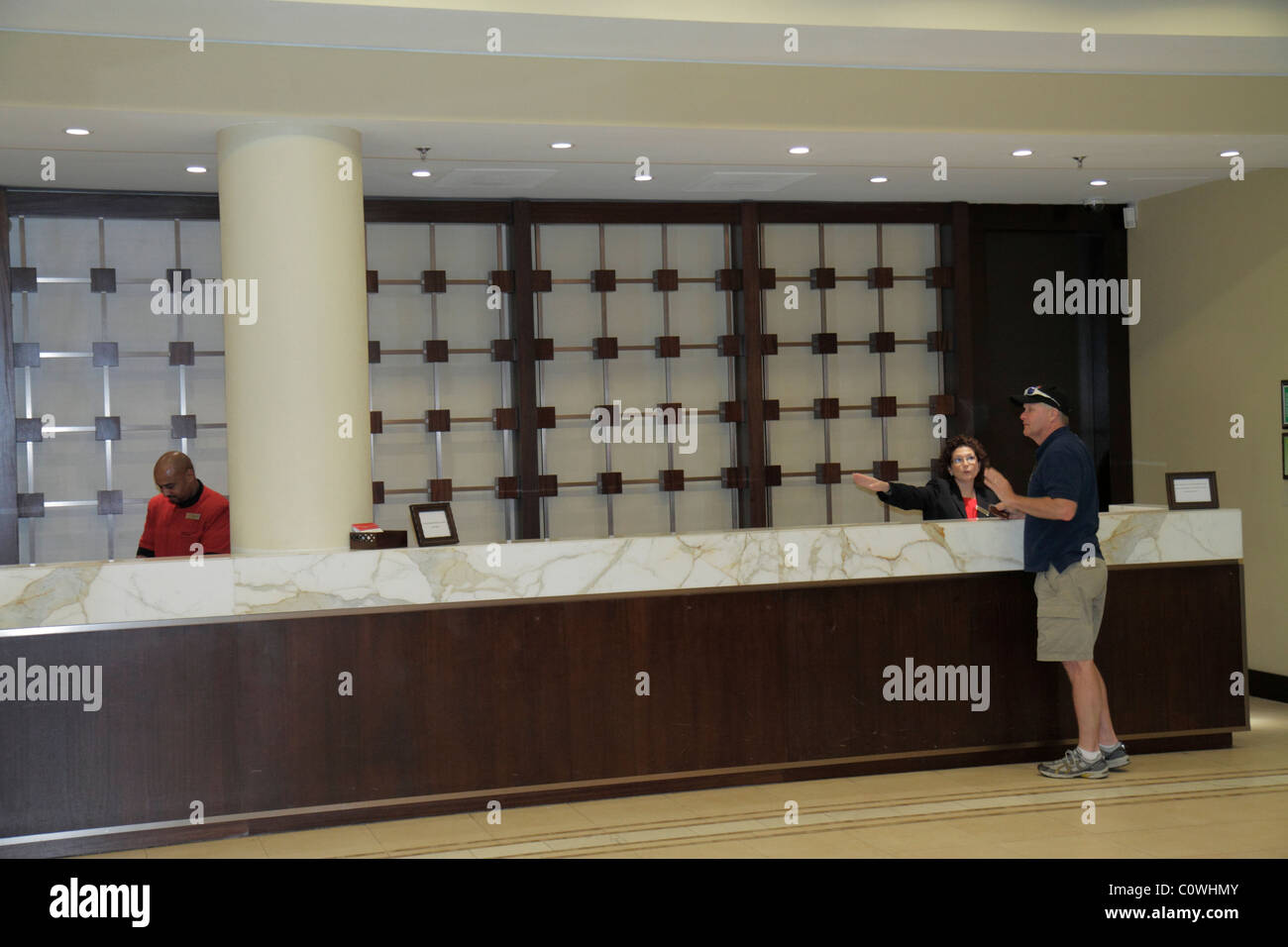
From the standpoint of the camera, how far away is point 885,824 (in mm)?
4832

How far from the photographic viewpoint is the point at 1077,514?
5375 mm

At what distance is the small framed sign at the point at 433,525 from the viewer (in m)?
5.30

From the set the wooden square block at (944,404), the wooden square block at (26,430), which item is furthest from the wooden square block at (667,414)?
the wooden square block at (26,430)

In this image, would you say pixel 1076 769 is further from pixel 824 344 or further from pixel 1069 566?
pixel 824 344

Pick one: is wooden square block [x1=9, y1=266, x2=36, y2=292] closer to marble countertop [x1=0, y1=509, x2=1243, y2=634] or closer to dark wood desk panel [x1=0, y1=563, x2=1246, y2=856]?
marble countertop [x1=0, y1=509, x2=1243, y2=634]

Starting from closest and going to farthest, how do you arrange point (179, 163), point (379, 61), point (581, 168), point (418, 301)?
point (379, 61) → point (179, 163) → point (581, 168) → point (418, 301)

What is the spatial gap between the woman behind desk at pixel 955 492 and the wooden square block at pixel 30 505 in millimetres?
4306

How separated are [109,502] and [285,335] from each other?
2163 millimetres

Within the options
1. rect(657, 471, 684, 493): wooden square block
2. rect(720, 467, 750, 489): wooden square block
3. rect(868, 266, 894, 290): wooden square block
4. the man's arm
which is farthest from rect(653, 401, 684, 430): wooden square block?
the man's arm

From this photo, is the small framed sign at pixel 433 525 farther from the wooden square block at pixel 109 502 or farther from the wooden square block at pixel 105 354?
the wooden square block at pixel 105 354

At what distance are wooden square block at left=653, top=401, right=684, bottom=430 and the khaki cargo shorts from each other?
286cm

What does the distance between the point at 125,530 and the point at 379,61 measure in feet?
10.1
